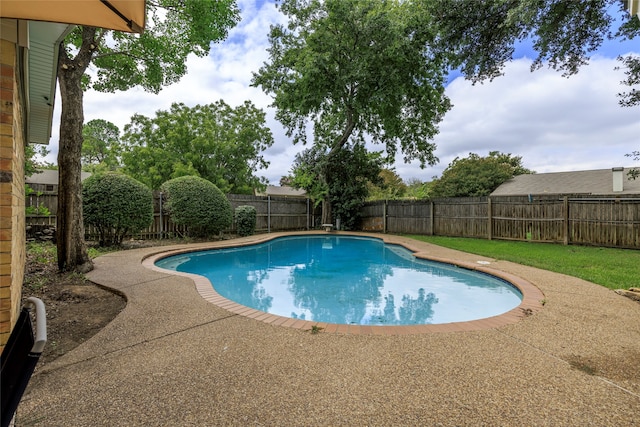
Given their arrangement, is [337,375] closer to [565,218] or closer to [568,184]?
[565,218]

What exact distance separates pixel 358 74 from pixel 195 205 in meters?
8.67

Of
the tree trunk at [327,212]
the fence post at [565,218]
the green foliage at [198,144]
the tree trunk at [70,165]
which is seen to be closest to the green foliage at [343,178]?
the tree trunk at [327,212]

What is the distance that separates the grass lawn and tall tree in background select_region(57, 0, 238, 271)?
9544 mm

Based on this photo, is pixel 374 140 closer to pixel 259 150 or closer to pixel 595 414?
pixel 259 150

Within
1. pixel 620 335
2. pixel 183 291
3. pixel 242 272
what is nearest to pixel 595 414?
pixel 620 335

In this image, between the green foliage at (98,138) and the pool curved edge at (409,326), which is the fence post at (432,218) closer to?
the pool curved edge at (409,326)

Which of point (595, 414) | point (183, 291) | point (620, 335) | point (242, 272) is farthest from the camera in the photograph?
point (242, 272)

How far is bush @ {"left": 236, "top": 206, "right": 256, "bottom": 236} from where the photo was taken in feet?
44.9

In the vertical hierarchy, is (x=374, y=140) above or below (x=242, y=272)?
above

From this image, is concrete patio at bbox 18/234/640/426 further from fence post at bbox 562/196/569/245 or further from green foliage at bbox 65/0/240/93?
fence post at bbox 562/196/569/245

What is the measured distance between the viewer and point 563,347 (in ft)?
9.12

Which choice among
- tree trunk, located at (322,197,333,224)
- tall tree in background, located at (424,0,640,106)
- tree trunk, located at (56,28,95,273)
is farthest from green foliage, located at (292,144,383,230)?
tree trunk, located at (56,28,95,273)

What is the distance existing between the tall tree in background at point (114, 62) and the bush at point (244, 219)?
6.03 metres

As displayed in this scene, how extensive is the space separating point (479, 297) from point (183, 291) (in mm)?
5057
